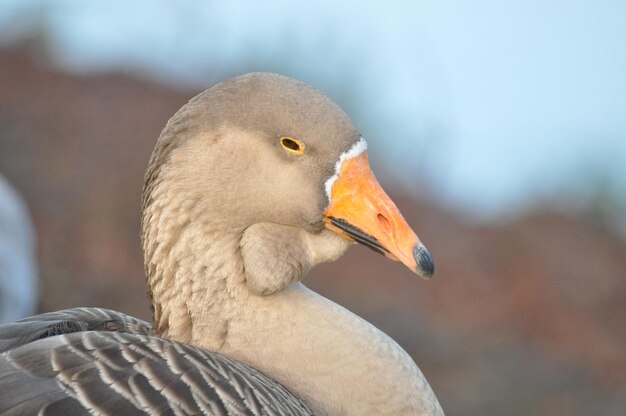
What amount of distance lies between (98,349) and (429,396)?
1370 mm

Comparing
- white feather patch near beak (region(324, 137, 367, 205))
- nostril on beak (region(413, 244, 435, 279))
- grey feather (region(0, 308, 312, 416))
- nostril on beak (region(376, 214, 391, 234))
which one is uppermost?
white feather patch near beak (region(324, 137, 367, 205))

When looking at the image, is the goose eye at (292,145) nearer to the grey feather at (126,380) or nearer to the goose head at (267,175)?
the goose head at (267,175)

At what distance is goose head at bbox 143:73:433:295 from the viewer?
14.4 ft

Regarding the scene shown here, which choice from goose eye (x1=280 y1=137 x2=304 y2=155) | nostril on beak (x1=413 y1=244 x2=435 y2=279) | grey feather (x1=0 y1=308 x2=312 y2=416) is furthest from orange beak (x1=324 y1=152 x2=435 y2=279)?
grey feather (x1=0 y1=308 x2=312 y2=416)

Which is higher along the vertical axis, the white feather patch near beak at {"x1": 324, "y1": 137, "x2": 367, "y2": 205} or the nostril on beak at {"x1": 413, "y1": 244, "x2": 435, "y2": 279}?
the white feather patch near beak at {"x1": 324, "y1": 137, "x2": 367, "y2": 205}

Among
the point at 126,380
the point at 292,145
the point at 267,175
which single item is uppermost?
the point at 292,145

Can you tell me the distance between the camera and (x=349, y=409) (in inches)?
165

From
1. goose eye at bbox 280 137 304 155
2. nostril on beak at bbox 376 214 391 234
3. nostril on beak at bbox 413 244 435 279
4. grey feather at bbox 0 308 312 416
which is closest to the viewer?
grey feather at bbox 0 308 312 416

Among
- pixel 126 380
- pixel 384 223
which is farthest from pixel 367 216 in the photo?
pixel 126 380

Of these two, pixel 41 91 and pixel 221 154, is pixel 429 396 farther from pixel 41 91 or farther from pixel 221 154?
pixel 41 91

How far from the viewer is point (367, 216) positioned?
14.4 ft

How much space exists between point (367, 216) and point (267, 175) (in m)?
0.46

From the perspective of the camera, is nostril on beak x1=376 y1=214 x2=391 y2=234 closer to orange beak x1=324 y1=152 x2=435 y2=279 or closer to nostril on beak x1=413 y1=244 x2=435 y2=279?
orange beak x1=324 y1=152 x2=435 y2=279

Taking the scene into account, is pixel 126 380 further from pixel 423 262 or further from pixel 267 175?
pixel 423 262
